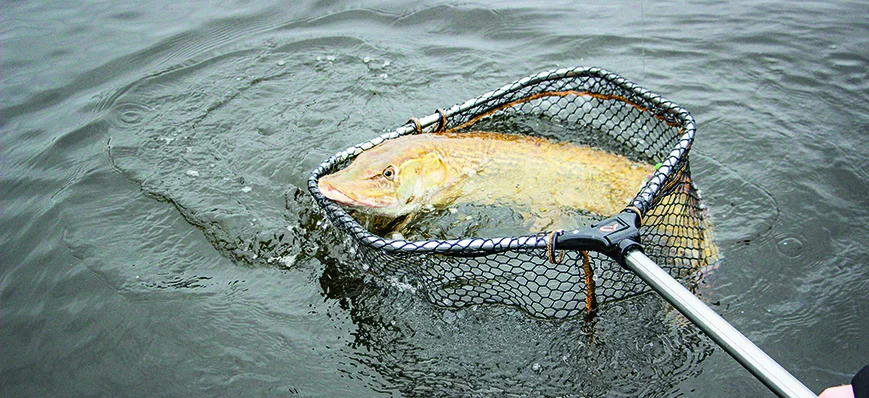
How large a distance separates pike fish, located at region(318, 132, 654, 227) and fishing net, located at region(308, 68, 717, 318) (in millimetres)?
227

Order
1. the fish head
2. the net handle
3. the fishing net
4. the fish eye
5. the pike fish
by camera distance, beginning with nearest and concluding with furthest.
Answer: the net handle
the fishing net
the fish head
the fish eye
the pike fish

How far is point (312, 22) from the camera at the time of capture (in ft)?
23.7

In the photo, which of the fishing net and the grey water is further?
the grey water

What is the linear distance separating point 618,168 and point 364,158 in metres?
1.68

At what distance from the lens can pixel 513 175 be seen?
13.5 feet

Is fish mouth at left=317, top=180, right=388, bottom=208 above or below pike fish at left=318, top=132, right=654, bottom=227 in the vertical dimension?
above

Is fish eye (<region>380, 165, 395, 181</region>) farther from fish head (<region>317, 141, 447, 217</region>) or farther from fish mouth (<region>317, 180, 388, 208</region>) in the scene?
fish mouth (<region>317, 180, 388, 208</region>)

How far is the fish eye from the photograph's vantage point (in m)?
3.59

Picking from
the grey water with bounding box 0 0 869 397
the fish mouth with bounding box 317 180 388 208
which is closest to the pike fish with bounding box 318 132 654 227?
the fish mouth with bounding box 317 180 388 208

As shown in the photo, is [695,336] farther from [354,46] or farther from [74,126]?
[74,126]

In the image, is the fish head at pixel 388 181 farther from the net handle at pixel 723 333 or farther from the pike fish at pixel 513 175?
the net handle at pixel 723 333

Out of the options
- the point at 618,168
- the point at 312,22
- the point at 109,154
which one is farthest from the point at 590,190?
the point at 312,22

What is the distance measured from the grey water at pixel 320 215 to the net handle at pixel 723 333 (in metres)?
0.85

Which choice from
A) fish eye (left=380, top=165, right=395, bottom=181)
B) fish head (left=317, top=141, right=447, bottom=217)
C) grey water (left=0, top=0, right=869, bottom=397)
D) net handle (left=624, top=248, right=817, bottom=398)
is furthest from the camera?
fish eye (left=380, top=165, right=395, bottom=181)
